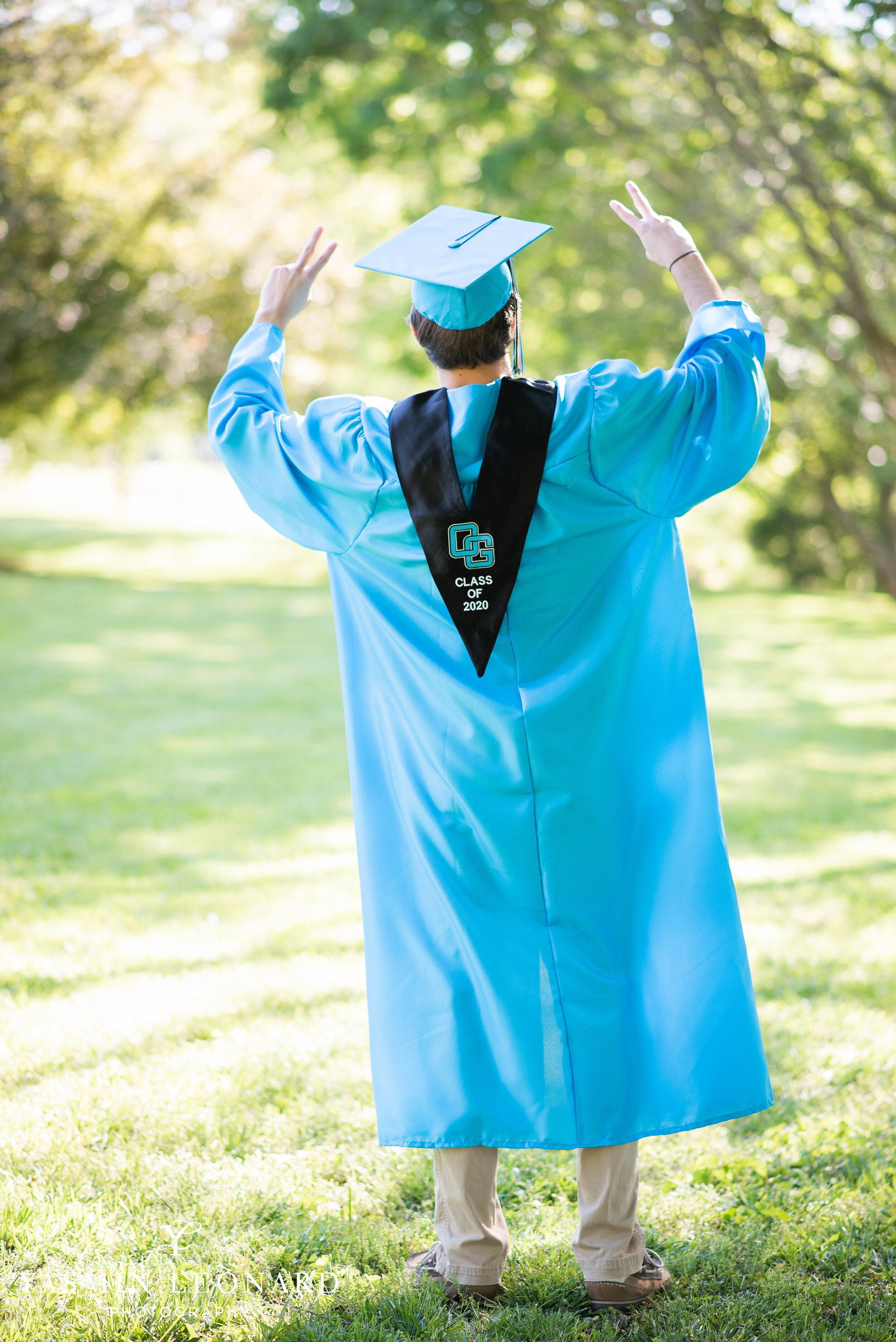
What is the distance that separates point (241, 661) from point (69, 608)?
4.39 metres

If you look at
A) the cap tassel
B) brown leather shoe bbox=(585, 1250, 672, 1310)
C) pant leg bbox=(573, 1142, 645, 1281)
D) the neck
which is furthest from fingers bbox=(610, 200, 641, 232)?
brown leather shoe bbox=(585, 1250, 672, 1310)

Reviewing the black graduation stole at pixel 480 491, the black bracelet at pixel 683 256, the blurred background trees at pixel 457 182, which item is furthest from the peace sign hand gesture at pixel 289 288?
the blurred background trees at pixel 457 182

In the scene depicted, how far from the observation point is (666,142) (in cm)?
1089

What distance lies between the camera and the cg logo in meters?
2.37

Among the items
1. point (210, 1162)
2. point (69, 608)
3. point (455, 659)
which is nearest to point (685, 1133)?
point (210, 1162)

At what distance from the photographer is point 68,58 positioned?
52.4ft

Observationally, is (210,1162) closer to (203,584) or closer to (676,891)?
(676,891)

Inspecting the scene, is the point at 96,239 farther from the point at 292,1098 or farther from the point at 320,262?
the point at 292,1098

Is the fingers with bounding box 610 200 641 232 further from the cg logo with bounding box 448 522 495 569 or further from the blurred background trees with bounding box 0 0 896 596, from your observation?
the blurred background trees with bounding box 0 0 896 596

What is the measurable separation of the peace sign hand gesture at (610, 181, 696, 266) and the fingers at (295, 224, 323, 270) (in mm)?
717

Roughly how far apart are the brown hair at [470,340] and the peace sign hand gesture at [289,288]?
1.43 feet

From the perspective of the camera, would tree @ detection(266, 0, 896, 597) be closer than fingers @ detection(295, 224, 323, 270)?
No

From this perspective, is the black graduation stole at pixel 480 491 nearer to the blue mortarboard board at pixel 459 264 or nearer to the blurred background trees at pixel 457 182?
the blue mortarboard board at pixel 459 264

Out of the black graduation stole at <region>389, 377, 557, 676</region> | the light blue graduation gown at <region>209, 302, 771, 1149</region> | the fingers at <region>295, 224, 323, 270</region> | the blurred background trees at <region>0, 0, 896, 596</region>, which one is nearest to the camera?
the black graduation stole at <region>389, 377, 557, 676</region>
